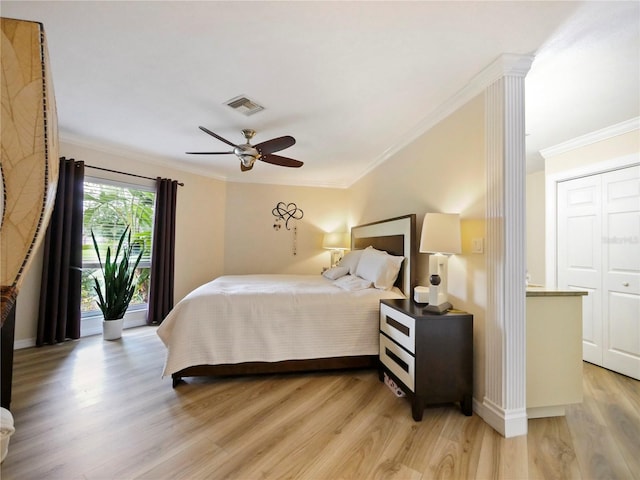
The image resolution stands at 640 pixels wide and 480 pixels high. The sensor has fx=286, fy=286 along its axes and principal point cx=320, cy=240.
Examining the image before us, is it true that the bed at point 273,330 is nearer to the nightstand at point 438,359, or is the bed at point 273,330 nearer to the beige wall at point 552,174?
the nightstand at point 438,359

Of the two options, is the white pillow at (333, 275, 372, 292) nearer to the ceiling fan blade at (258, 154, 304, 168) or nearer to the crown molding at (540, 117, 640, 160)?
the ceiling fan blade at (258, 154, 304, 168)

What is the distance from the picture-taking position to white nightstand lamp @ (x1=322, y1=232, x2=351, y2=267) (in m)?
4.81

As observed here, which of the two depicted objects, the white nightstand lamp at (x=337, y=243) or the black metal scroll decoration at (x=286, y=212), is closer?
the white nightstand lamp at (x=337, y=243)

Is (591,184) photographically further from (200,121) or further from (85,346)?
(85,346)

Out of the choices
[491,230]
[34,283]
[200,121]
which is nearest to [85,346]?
[34,283]

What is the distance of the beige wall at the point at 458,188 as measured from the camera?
1973mm

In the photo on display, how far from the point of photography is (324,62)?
187cm

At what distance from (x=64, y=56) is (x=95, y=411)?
91.4 inches

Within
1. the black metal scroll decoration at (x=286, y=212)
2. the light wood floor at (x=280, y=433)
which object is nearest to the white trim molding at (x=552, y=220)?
the light wood floor at (x=280, y=433)

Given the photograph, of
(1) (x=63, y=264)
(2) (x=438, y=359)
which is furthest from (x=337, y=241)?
(1) (x=63, y=264)

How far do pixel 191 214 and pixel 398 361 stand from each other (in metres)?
3.68

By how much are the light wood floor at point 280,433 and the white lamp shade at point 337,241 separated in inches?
103

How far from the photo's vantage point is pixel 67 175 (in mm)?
3172

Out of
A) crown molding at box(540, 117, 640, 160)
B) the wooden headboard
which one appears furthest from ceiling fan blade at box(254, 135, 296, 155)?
crown molding at box(540, 117, 640, 160)
